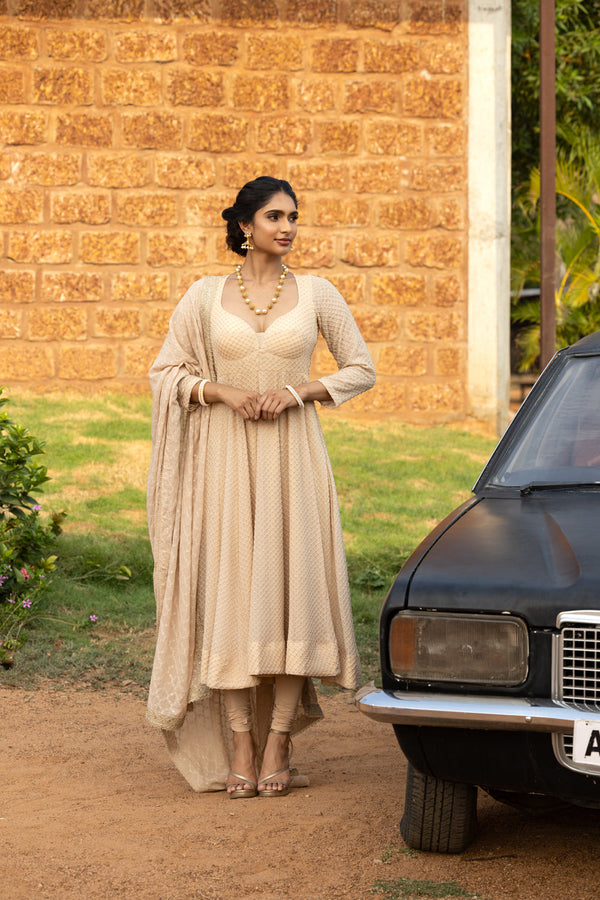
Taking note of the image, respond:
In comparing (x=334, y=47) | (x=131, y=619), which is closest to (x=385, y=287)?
(x=334, y=47)

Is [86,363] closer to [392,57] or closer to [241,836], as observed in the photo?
[392,57]

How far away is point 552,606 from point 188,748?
1.83 meters

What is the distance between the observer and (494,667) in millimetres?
3219

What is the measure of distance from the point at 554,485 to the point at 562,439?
25 centimetres

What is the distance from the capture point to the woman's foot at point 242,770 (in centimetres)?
436

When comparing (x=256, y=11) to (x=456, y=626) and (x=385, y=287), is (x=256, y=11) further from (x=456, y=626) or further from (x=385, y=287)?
(x=456, y=626)

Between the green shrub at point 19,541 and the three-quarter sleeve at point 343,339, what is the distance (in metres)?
2.72

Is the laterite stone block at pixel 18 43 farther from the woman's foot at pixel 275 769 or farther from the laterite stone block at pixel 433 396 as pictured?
the woman's foot at pixel 275 769

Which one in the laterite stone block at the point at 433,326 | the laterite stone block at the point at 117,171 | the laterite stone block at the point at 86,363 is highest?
the laterite stone block at the point at 117,171

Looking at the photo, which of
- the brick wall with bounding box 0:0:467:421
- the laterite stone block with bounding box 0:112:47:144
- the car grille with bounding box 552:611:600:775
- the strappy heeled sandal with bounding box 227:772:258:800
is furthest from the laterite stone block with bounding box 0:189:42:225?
the car grille with bounding box 552:611:600:775

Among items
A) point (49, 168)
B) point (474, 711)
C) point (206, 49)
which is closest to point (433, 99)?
point (206, 49)

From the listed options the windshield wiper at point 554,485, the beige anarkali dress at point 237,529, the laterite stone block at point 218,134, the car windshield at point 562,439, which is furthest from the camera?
the laterite stone block at point 218,134

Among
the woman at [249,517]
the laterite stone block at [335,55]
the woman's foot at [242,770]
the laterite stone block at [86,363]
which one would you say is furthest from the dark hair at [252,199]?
the laterite stone block at [335,55]

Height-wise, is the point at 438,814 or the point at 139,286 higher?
the point at 139,286
